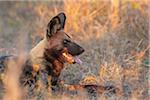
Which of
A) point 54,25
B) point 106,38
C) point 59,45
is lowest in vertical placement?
point 59,45

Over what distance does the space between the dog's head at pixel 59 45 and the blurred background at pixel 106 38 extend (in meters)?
0.29

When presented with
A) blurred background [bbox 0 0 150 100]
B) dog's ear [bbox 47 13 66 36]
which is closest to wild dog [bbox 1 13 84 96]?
dog's ear [bbox 47 13 66 36]

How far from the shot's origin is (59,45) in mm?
5746

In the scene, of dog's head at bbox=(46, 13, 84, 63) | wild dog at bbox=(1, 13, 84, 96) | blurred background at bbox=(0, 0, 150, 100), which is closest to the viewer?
wild dog at bbox=(1, 13, 84, 96)

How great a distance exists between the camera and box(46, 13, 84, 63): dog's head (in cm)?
570

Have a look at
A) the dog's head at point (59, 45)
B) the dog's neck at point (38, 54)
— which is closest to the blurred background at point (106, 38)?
the dog's neck at point (38, 54)

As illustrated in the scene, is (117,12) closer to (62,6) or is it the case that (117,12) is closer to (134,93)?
(62,6)

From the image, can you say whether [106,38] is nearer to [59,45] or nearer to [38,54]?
[59,45]

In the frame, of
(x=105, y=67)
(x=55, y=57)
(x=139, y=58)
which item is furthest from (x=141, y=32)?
(x=55, y=57)

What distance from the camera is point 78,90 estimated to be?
5410 mm

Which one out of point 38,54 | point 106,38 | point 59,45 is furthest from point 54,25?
point 106,38

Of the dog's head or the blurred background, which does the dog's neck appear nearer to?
the dog's head

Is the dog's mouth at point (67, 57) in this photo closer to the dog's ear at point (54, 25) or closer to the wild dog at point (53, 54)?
the wild dog at point (53, 54)

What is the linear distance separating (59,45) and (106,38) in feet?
5.75
